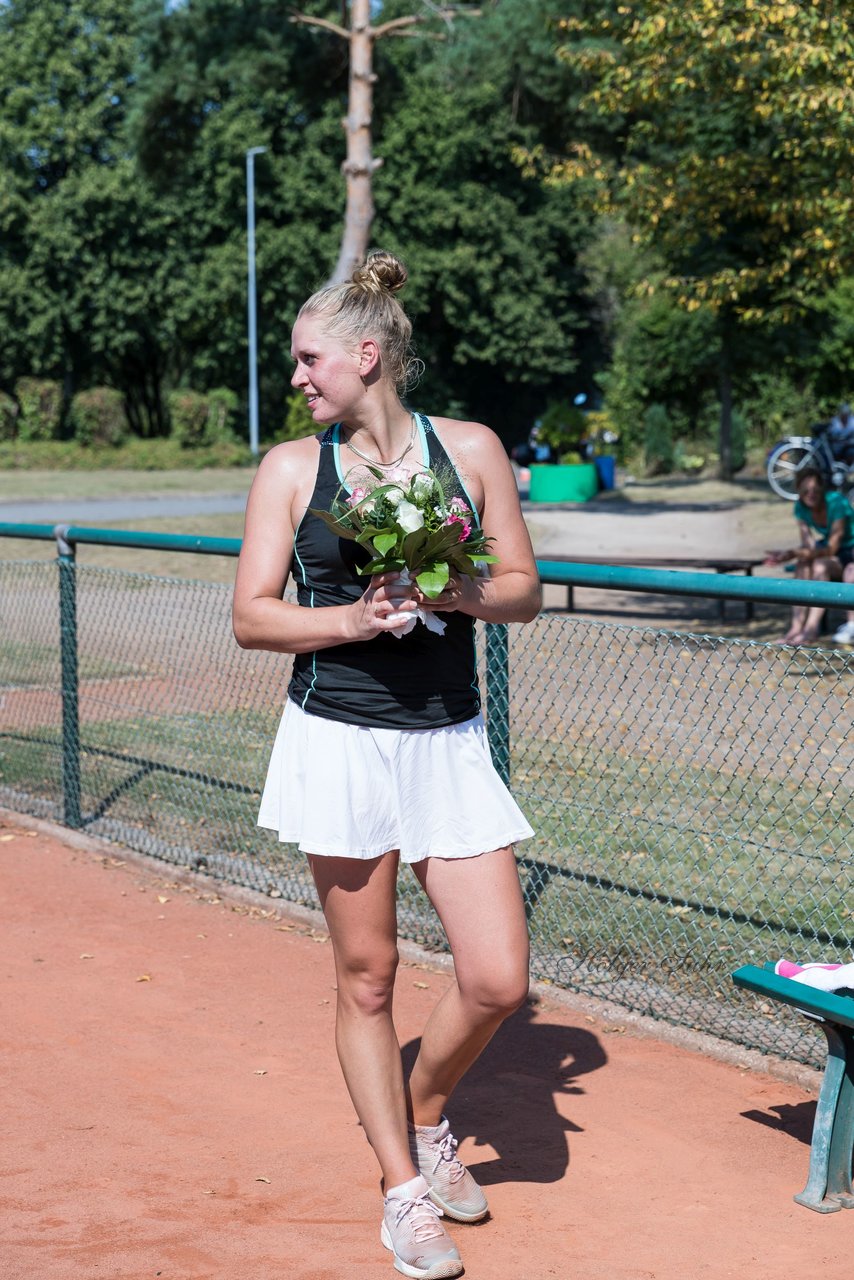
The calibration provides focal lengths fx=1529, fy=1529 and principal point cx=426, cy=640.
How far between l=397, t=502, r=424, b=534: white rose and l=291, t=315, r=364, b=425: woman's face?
1.28 feet

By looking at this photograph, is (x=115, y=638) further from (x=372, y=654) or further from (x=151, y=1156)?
(x=372, y=654)

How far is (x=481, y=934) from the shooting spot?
119 inches

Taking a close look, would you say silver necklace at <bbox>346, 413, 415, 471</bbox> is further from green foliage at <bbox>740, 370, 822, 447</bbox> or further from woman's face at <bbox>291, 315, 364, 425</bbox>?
green foliage at <bbox>740, 370, 822, 447</bbox>

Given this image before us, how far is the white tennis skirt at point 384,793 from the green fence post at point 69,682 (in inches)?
147

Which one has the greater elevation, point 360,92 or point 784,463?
point 360,92

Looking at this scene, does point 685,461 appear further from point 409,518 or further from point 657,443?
point 409,518

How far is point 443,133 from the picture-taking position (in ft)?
148

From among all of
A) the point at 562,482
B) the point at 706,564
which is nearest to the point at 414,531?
the point at 706,564

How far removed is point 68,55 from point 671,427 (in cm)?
Result: 2510

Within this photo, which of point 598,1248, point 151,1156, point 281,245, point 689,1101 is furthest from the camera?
point 281,245

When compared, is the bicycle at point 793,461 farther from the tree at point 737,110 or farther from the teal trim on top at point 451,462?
the teal trim on top at point 451,462

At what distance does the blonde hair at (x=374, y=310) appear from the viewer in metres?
3.00

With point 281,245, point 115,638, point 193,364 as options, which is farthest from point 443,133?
point 115,638

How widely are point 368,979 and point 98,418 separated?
42770mm
